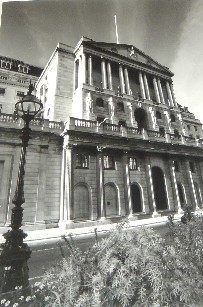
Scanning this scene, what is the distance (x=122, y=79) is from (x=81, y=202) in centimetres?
1989

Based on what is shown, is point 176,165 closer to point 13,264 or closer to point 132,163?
point 132,163

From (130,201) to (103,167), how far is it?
4.65m

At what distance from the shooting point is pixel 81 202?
18.0 metres

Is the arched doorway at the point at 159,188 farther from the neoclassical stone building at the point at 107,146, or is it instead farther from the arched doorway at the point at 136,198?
the arched doorway at the point at 136,198

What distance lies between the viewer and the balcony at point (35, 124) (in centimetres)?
1716

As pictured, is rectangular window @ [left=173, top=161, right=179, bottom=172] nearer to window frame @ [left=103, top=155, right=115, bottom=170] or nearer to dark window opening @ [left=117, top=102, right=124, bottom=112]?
window frame @ [left=103, top=155, right=115, bottom=170]

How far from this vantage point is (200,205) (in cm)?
2562

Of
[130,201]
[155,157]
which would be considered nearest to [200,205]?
[155,157]

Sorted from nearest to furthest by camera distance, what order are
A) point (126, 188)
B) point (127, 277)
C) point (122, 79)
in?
point (127, 277) < point (126, 188) < point (122, 79)

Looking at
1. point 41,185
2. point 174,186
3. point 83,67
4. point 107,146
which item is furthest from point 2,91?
point 174,186

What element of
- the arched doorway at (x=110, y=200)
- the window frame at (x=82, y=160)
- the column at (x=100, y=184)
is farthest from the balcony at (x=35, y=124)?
the arched doorway at (x=110, y=200)

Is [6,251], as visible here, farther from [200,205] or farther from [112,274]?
[200,205]

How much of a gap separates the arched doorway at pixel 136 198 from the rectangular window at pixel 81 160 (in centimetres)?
636

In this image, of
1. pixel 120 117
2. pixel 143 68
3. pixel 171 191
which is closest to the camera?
pixel 171 191
